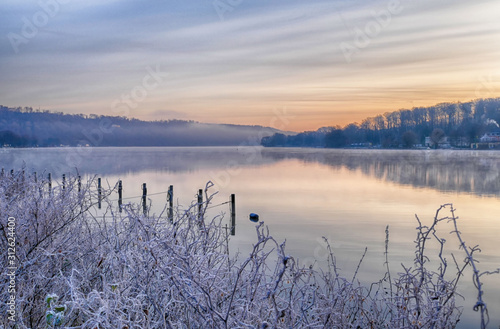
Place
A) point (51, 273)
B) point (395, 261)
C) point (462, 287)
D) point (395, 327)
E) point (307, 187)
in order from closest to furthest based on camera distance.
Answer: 1. point (395, 327)
2. point (51, 273)
3. point (462, 287)
4. point (395, 261)
5. point (307, 187)

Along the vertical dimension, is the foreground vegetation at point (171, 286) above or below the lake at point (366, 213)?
above

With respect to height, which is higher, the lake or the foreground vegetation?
the foreground vegetation

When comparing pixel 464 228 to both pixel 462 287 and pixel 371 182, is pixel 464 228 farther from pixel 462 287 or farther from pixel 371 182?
pixel 371 182

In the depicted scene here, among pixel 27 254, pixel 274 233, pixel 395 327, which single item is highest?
pixel 27 254

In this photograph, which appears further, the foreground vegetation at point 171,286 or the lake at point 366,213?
the lake at point 366,213

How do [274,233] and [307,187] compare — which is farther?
[307,187]

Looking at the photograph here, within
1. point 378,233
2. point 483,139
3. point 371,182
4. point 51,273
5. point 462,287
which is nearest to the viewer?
point 51,273

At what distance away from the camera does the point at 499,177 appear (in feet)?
211

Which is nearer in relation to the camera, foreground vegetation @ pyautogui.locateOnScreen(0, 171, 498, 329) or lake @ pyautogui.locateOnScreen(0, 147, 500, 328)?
A: foreground vegetation @ pyautogui.locateOnScreen(0, 171, 498, 329)

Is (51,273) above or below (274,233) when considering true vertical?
above

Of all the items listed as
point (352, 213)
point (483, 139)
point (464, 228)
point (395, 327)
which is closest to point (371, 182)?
point (352, 213)

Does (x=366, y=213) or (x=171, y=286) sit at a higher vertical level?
(x=171, y=286)

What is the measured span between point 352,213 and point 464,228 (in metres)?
8.98

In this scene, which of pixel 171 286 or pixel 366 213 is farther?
pixel 366 213
